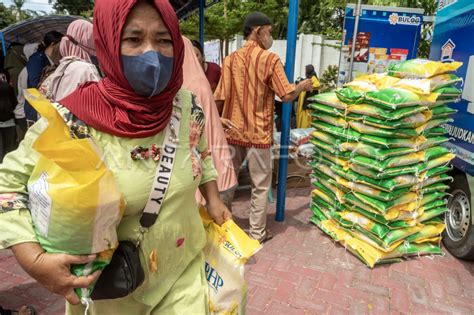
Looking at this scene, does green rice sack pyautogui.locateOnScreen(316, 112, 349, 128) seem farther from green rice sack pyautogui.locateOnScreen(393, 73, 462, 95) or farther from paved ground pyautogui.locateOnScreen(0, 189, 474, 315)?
paved ground pyautogui.locateOnScreen(0, 189, 474, 315)

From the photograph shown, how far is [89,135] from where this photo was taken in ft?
4.18

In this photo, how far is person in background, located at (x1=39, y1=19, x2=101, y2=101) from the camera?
2.56 meters

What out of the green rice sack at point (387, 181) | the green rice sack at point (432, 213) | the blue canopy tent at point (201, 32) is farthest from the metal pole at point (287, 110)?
the green rice sack at point (432, 213)

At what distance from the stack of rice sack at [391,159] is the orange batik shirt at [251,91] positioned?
65cm

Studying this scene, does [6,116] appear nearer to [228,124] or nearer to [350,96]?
[228,124]

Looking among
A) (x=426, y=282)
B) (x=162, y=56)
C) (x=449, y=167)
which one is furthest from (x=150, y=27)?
(x=449, y=167)

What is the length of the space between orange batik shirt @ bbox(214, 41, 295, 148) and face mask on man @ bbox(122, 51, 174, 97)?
217 centimetres

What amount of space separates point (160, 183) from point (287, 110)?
2.70 metres

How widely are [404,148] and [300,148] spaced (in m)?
2.24

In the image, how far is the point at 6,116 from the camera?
17.1 ft

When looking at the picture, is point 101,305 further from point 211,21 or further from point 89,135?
point 211,21

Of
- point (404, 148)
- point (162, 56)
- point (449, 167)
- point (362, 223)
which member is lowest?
point (362, 223)

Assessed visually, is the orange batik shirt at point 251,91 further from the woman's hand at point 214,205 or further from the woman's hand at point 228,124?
the woman's hand at point 214,205

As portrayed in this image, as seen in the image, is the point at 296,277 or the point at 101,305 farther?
the point at 296,277
